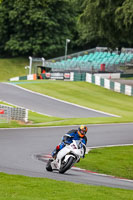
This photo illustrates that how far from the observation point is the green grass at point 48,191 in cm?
994

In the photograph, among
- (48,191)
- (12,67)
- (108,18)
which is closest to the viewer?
(48,191)

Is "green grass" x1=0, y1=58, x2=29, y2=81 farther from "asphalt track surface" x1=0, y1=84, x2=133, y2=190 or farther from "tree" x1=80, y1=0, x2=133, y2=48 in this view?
"asphalt track surface" x1=0, y1=84, x2=133, y2=190

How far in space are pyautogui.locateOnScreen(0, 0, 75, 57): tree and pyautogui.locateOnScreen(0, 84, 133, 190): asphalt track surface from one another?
52.4 m

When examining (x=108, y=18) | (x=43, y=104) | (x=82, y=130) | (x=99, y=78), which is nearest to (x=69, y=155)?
(x=82, y=130)

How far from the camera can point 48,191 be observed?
10555mm

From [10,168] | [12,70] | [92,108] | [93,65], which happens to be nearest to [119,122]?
[92,108]

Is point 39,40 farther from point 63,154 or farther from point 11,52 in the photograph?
point 63,154

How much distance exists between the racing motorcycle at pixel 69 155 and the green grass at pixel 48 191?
2.12m

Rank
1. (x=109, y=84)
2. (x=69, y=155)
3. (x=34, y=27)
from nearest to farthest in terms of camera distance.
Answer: (x=69, y=155) → (x=109, y=84) → (x=34, y=27)

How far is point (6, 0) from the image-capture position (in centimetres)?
8069

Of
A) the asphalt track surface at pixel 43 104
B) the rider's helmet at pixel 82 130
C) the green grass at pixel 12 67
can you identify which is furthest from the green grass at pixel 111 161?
the green grass at pixel 12 67

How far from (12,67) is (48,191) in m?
67.6

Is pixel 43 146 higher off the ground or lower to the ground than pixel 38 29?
lower

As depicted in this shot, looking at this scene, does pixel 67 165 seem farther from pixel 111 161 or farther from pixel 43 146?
pixel 43 146
